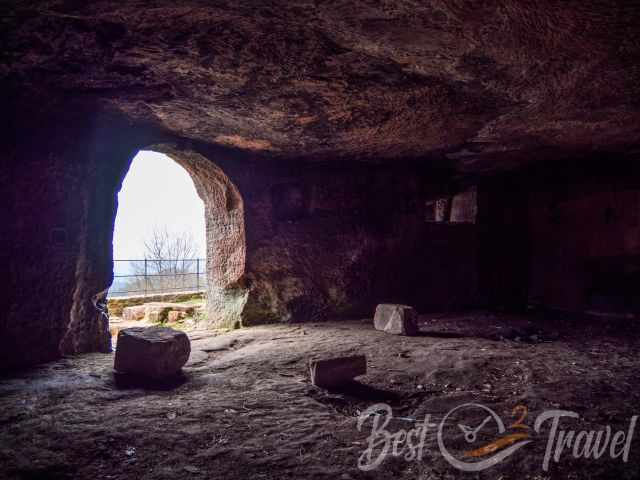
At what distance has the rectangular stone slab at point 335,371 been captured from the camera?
273 centimetres

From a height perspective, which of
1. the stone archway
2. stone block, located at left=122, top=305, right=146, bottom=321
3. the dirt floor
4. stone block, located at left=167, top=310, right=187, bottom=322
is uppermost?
the stone archway

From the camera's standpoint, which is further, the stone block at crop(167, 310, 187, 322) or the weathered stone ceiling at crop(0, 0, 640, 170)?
the stone block at crop(167, 310, 187, 322)

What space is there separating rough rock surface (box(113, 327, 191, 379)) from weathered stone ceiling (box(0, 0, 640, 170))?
196 centimetres

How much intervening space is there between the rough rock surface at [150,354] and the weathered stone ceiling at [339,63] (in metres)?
1.96

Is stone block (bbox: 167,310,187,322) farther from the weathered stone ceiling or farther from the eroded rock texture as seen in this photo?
the weathered stone ceiling

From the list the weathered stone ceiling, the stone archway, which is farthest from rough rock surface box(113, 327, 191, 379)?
the stone archway

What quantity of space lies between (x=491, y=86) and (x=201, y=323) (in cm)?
473

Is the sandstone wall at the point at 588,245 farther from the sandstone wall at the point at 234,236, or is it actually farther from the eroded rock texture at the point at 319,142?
the sandstone wall at the point at 234,236

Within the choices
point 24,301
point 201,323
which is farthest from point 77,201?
point 201,323

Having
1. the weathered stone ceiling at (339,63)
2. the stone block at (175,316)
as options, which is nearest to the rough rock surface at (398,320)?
the weathered stone ceiling at (339,63)

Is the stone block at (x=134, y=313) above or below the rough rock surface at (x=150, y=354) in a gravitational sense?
below

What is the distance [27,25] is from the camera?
2.17 meters

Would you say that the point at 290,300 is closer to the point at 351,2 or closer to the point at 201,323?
the point at 201,323

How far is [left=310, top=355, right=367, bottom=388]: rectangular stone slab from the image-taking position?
2734mm
